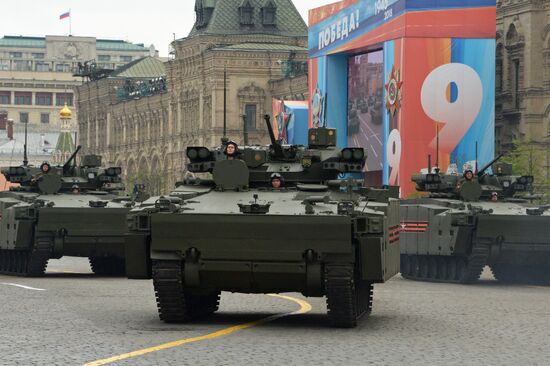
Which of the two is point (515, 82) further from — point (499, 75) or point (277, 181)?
point (277, 181)

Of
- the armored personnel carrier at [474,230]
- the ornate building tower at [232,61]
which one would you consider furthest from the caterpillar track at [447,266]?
the ornate building tower at [232,61]

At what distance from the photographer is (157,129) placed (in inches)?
4897

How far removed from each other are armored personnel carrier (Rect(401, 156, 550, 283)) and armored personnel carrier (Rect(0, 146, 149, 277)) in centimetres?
583

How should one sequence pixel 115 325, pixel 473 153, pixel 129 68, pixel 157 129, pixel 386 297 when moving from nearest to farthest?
pixel 115 325, pixel 386 297, pixel 473 153, pixel 157 129, pixel 129 68

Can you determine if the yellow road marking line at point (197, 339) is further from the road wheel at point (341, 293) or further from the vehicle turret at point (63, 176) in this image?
the vehicle turret at point (63, 176)

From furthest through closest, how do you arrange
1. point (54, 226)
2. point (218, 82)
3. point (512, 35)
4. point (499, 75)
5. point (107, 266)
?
point (218, 82), point (499, 75), point (512, 35), point (107, 266), point (54, 226)

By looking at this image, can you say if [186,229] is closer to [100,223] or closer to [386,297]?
[386,297]

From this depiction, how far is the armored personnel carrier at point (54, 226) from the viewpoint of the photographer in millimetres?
30828

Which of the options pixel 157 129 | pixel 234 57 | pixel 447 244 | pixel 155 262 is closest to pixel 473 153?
pixel 447 244

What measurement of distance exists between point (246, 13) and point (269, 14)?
5.06ft

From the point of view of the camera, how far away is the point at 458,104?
67.9 m

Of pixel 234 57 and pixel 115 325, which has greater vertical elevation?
pixel 234 57

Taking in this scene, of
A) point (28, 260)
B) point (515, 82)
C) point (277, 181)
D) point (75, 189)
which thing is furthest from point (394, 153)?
point (277, 181)

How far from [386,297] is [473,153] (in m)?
42.7
